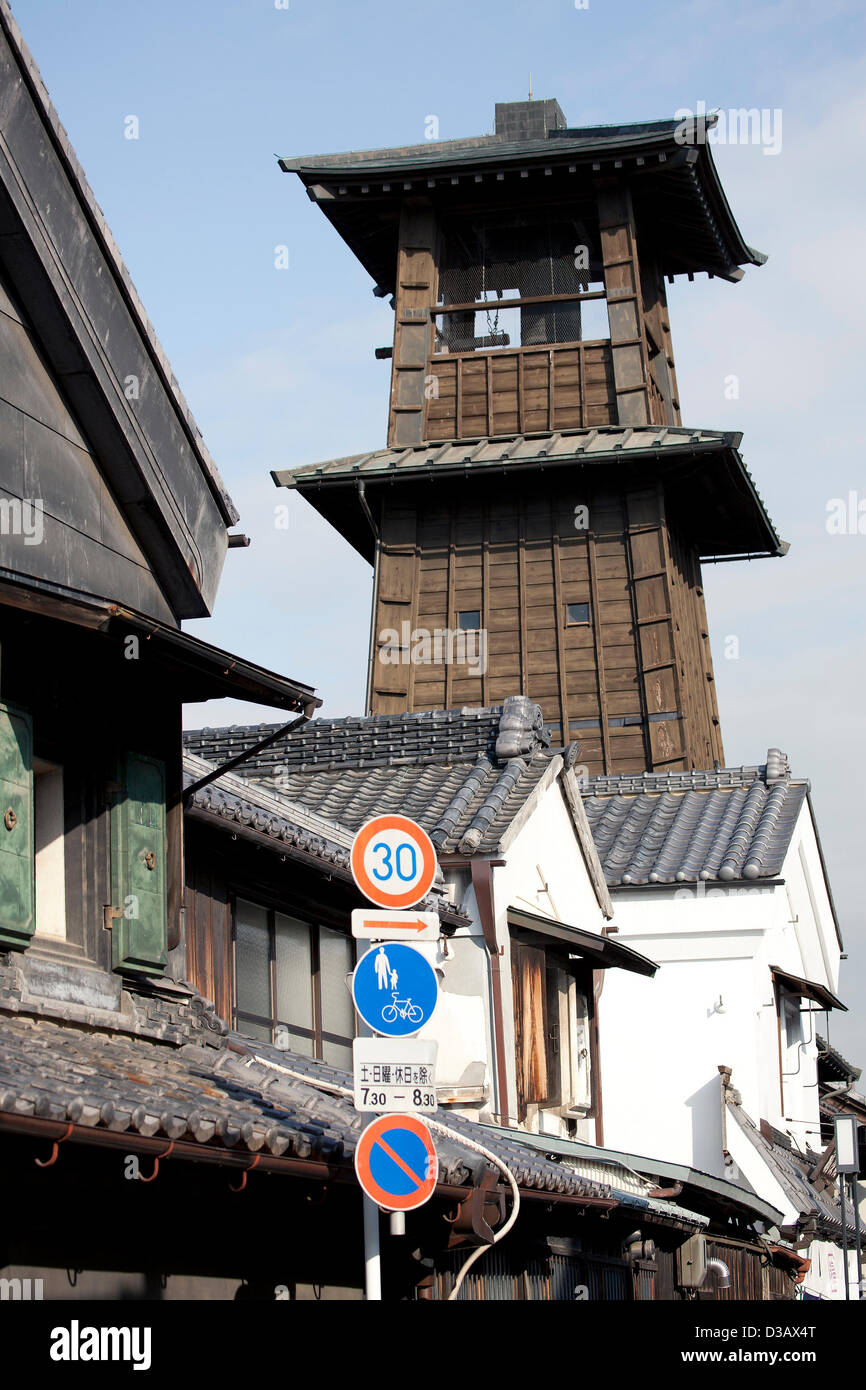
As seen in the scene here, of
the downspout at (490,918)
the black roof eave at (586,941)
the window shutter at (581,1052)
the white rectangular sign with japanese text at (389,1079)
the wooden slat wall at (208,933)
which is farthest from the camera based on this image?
the window shutter at (581,1052)

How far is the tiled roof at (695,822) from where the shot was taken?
27172 millimetres

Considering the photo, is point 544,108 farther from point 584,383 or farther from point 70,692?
point 70,692

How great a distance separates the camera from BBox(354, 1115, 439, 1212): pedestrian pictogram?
955 cm

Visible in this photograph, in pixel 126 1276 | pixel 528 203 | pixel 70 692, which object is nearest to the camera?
pixel 126 1276

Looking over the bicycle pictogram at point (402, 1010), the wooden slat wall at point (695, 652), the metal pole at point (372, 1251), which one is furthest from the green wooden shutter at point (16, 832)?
the wooden slat wall at point (695, 652)

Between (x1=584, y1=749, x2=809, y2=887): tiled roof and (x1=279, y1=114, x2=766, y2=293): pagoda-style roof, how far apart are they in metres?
13.7

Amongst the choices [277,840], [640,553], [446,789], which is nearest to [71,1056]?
[277,840]

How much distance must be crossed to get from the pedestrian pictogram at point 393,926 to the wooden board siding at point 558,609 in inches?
982

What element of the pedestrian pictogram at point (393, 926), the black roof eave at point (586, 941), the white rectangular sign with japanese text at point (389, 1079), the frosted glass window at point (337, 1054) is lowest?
the white rectangular sign with japanese text at point (389, 1079)

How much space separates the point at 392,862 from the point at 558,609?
26.5m

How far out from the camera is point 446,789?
22.8 metres

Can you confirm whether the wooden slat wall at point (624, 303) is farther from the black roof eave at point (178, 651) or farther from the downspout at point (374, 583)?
the black roof eave at point (178, 651)

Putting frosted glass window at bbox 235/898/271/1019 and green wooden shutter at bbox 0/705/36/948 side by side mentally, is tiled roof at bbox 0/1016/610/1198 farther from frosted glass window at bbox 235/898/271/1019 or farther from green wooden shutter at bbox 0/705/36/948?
frosted glass window at bbox 235/898/271/1019
